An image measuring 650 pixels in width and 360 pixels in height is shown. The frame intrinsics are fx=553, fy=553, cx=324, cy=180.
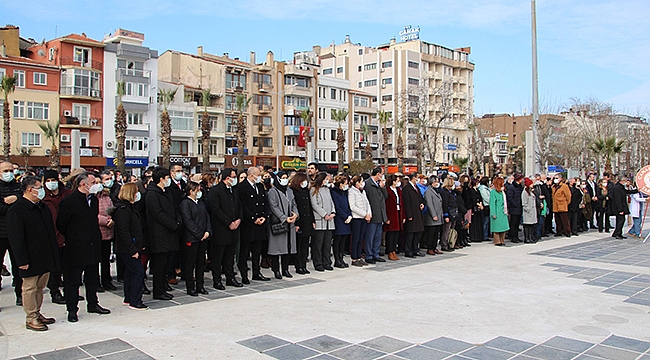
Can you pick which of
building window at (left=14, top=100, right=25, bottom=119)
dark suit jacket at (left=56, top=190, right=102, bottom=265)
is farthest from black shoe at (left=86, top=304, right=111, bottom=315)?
building window at (left=14, top=100, right=25, bottom=119)

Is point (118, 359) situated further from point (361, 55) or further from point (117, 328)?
point (361, 55)

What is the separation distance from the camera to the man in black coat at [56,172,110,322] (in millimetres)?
7180

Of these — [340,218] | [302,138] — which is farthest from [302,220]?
[302,138]

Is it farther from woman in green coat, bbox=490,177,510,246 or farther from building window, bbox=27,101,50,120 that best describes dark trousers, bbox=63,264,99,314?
building window, bbox=27,101,50,120

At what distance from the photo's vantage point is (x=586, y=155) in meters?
62.5

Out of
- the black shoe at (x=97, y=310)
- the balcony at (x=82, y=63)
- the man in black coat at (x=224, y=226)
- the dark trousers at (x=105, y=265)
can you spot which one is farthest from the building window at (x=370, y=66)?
the black shoe at (x=97, y=310)

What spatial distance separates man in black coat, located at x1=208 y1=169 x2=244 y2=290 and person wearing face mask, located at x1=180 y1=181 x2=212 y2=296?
291mm

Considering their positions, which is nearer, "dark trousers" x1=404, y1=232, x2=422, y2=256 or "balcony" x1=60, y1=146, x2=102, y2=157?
"dark trousers" x1=404, y1=232, x2=422, y2=256

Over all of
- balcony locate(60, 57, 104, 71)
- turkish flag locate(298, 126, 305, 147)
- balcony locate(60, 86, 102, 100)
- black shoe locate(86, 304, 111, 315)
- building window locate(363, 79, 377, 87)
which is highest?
building window locate(363, 79, 377, 87)

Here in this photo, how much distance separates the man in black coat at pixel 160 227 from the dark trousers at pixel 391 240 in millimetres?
5521

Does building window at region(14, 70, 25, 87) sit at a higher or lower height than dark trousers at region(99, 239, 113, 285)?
higher

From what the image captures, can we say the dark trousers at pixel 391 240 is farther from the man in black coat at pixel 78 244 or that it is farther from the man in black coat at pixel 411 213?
the man in black coat at pixel 78 244

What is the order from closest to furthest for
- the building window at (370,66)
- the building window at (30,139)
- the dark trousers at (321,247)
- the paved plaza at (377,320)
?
the paved plaza at (377,320) < the dark trousers at (321,247) < the building window at (30,139) < the building window at (370,66)

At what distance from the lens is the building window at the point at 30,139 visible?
4453 centimetres
